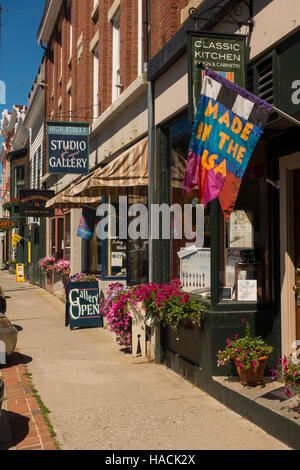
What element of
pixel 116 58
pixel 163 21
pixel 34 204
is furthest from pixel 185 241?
pixel 34 204

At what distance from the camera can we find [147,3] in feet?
30.1

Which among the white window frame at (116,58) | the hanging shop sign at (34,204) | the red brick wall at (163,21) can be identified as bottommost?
the hanging shop sign at (34,204)

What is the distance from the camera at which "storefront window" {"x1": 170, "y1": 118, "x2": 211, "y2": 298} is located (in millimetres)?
6934

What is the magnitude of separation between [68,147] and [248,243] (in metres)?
8.03

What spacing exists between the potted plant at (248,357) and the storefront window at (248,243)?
2.13 feet

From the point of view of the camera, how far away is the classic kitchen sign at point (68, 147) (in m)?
13.1

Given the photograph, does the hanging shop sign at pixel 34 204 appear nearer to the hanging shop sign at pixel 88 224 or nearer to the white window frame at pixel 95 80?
the hanging shop sign at pixel 88 224

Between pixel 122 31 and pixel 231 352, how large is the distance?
306 inches

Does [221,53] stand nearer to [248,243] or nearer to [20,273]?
[248,243]

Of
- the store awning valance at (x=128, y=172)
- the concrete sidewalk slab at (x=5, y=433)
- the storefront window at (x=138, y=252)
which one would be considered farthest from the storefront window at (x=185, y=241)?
the concrete sidewalk slab at (x=5, y=433)

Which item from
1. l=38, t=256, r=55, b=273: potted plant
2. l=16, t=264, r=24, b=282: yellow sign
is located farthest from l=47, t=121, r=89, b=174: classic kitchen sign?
l=16, t=264, r=24, b=282: yellow sign

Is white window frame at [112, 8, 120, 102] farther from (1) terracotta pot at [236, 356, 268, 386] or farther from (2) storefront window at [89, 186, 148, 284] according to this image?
(1) terracotta pot at [236, 356, 268, 386]

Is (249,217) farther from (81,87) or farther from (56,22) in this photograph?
(56,22)

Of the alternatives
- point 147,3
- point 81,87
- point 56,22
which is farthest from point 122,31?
point 56,22
